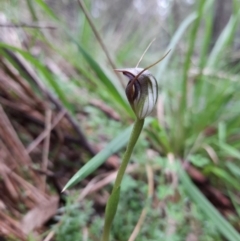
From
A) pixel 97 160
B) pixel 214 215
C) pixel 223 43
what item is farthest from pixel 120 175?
pixel 223 43

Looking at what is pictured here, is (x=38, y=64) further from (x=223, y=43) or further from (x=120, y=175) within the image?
(x=223, y=43)

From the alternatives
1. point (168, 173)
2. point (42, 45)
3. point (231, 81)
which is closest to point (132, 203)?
point (168, 173)

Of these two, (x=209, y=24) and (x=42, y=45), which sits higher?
(x=42, y=45)

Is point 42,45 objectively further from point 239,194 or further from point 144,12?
point 144,12

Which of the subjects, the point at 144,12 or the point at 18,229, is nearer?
the point at 18,229

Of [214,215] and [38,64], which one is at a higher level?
[38,64]

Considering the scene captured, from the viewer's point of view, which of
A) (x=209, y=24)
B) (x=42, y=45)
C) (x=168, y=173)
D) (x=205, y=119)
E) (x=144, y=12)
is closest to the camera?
(x=168, y=173)
